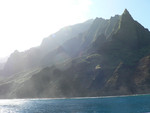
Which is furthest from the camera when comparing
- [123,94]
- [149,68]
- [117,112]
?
[149,68]

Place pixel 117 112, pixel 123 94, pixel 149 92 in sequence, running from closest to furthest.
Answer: pixel 117 112 < pixel 149 92 < pixel 123 94

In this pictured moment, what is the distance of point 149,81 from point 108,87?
121ft

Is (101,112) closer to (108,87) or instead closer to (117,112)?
(117,112)

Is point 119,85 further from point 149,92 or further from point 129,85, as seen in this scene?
point 149,92

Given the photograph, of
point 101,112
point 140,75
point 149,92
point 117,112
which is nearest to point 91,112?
point 101,112

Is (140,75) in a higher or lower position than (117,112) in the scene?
higher

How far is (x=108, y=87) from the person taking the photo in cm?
19675

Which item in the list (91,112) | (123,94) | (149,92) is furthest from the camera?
(123,94)

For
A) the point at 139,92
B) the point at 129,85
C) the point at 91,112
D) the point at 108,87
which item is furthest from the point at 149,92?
the point at 91,112

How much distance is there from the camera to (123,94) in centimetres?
18662

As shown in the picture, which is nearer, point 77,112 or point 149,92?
point 77,112

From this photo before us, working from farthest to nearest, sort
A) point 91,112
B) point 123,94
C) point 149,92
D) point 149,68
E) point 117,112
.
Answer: point 149,68 → point 123,94 → point 149,92 → point 91,112 → point 117,112

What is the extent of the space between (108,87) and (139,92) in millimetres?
28837

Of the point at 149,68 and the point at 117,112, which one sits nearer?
the point at 117,112
